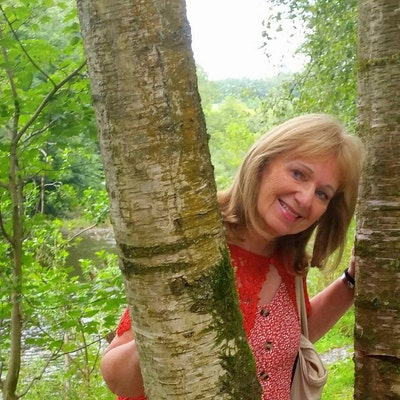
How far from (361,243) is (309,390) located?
0.60m

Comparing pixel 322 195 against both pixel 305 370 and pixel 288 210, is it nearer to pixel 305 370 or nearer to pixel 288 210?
pixel 288 210

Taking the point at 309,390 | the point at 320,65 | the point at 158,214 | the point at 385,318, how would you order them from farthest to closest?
1. the point at 320,65
2. the point at 309,390
3. the point at 385,318
4. the point at 158,214

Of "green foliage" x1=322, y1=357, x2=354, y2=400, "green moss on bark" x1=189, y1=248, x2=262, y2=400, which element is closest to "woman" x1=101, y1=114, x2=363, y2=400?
"green moss on bark" x1=189, y1=248, x2=262, y2=400

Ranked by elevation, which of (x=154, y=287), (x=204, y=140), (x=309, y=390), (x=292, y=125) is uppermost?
(x=204, y=140)

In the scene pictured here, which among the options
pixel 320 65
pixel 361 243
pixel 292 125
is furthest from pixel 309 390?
pixel 320 65

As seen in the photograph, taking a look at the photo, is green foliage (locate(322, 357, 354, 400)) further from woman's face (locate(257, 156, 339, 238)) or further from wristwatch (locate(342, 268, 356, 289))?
woman's face (locate(257, 156, 339, 238))

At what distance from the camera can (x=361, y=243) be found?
5.58 feet

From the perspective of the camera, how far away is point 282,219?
5.38 ft

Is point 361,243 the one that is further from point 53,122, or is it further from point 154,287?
point 53,122

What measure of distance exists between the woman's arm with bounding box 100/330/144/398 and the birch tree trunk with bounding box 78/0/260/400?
30cm

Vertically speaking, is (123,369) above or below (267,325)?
above

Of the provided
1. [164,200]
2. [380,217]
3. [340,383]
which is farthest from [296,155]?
[340,383]

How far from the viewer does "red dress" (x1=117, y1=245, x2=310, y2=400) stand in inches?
69.8

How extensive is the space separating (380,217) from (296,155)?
31 cm
